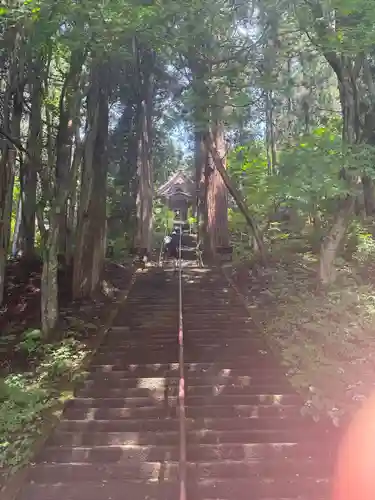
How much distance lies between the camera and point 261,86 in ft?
37.2

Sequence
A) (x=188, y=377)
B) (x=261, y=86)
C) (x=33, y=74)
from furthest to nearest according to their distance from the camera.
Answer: (x=33, y=74), (x=261, y=86), (x=188, y=377)

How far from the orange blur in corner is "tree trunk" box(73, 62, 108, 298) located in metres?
7.86

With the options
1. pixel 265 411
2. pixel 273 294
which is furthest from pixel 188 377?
pixel 273 294

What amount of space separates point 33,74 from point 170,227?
21480 mm

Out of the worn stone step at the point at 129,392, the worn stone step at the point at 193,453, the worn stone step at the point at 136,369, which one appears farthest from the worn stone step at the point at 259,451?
the worn stone step at the point at 136,369

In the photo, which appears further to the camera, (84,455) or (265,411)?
(265,411)

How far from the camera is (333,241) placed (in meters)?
11.8

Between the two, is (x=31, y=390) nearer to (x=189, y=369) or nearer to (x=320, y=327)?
(x=189, y=369)

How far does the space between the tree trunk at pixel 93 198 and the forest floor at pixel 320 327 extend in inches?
157

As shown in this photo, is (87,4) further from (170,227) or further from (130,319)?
(170,227)

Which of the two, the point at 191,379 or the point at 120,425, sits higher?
the point at 191,379

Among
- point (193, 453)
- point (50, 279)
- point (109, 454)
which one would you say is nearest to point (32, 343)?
point (50, 279)

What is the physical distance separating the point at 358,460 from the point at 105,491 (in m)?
2.93

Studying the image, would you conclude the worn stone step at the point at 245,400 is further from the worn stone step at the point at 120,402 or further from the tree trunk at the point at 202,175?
the tree trunk at the point at 202,175
